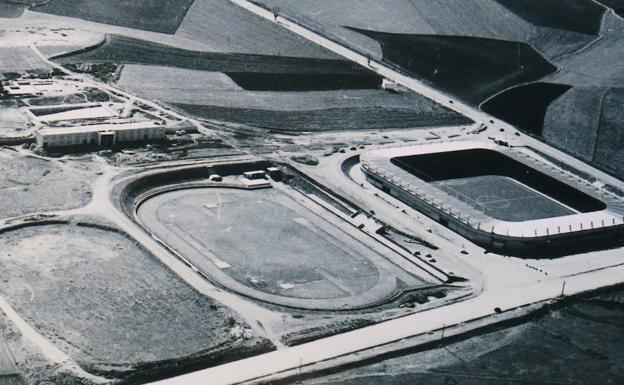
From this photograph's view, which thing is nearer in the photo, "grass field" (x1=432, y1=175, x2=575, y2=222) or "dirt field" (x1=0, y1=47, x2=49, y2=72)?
"grass field" (x1=432, y1=175, x2=575, y2=222)

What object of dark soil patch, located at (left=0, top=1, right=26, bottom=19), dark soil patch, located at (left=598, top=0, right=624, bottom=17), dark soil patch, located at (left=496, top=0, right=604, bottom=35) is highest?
dark soil patch, located at (left=598, top=0, right=624, bottom=17)

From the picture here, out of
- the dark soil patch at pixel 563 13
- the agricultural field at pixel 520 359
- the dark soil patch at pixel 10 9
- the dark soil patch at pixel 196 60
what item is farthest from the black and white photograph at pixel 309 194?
the dark soil patch at pixel 563 13

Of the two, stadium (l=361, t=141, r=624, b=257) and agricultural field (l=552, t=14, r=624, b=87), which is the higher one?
agricultural field (l=552, t=14, r=624, b=87)

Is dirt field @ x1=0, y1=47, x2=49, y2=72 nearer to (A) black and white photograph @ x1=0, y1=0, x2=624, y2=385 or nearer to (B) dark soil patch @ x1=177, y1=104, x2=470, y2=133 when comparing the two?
(A) black and white photograph @ x1=0, y1=0, x2=624, y2=385

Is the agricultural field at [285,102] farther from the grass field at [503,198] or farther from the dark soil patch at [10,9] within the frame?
the dark soil patch at [10,9]

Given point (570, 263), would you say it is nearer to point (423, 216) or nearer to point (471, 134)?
point (423, 216)

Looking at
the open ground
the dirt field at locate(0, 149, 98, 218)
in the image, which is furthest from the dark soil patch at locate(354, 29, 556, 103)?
the dirt field at locate(0, 149, 98, 218)
